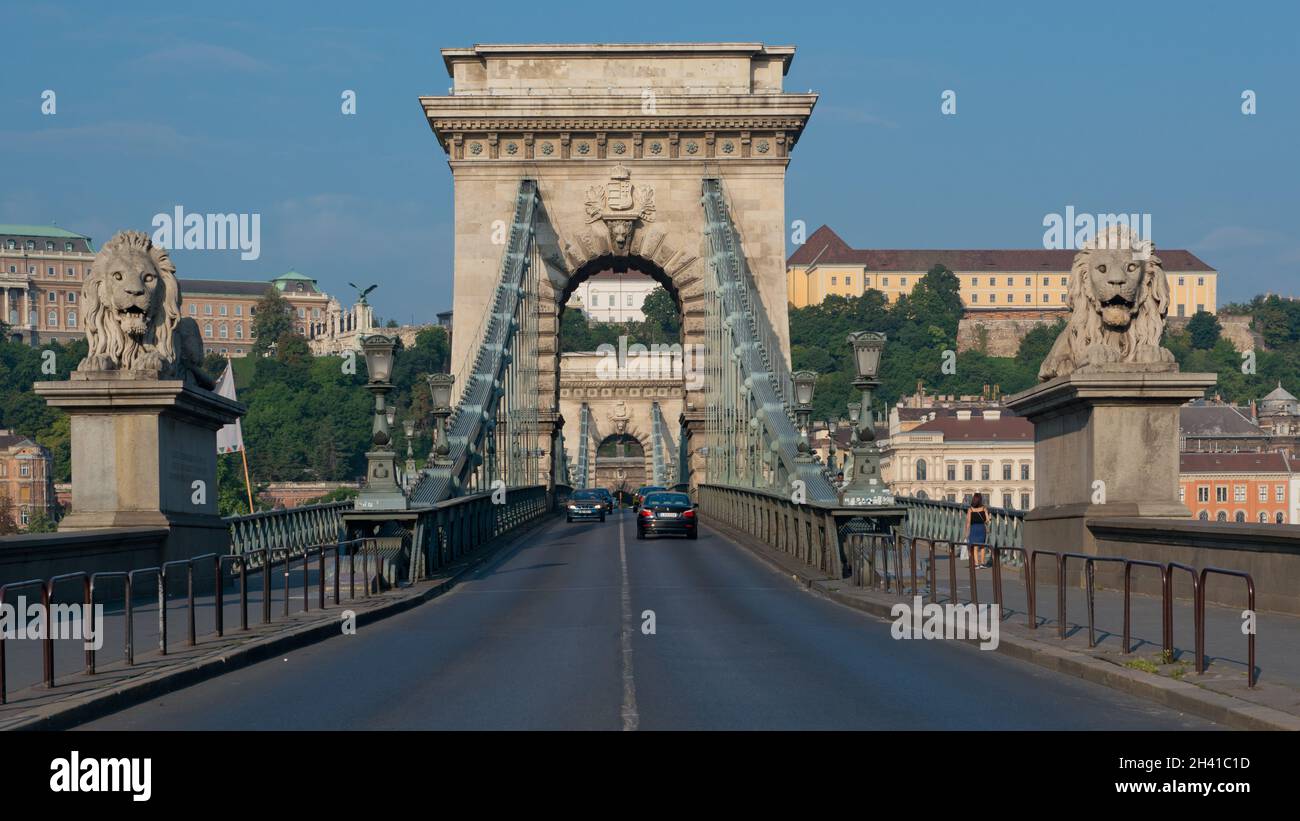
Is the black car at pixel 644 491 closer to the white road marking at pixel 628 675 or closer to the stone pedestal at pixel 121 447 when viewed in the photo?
the white road marking at pixel 628 675

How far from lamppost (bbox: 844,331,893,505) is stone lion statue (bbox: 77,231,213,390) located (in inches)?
383

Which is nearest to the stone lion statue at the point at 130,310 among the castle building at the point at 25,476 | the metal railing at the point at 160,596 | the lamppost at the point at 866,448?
the metal railing at the point at 160,596

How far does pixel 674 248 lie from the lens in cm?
5844

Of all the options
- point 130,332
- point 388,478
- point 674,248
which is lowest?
point 388,478

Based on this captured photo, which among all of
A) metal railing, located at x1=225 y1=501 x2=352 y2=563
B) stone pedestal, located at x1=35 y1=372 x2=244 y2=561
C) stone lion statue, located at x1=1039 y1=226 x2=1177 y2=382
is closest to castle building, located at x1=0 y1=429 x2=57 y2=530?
metal railing, located at x1=225 y1=501 x2=352 y2=563

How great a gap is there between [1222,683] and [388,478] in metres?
15.1

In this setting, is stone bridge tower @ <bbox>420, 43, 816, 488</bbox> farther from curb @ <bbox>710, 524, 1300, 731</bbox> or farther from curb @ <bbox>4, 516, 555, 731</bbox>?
curb @ <bbox>710, 524, 1300, 731</bbox>

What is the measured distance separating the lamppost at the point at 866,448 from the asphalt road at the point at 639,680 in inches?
122

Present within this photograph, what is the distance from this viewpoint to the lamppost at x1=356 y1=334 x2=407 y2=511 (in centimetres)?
2480

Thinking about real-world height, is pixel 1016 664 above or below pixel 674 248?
below

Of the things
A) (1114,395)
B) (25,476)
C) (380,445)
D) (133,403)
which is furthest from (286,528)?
(25,476)
